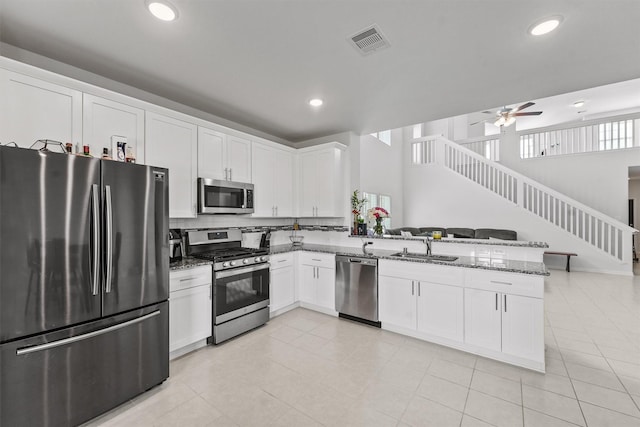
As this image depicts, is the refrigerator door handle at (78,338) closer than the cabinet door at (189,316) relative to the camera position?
Yes

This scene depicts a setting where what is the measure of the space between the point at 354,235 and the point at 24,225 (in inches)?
144

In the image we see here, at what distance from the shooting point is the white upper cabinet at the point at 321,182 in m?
4.34

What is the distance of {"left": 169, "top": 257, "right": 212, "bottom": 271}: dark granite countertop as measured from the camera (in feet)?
8.71

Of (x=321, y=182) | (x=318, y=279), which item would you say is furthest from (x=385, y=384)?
(x=321, y=182)

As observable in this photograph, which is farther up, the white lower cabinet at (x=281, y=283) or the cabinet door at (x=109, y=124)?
the cabinet door at (x=109, y=124)

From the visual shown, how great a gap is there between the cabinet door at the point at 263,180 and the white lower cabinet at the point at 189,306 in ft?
4.52

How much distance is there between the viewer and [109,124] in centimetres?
250

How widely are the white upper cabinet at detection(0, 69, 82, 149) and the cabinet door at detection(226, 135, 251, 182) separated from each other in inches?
61.4

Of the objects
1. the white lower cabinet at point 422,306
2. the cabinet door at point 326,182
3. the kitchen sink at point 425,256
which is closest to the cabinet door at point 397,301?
the white lower cabinet at point 422,306

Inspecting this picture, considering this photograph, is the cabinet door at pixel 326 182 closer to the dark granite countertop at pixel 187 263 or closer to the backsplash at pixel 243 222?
the backsplash at pixel 243 222

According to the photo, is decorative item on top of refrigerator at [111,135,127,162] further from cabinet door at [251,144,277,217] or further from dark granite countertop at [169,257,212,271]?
cabinet door at [251,144,277,217]

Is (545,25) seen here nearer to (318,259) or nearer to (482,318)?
(482,318)

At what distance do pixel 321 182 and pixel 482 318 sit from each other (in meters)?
2.85


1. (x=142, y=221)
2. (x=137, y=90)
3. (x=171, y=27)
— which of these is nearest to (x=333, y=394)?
(x=142, y=221)
